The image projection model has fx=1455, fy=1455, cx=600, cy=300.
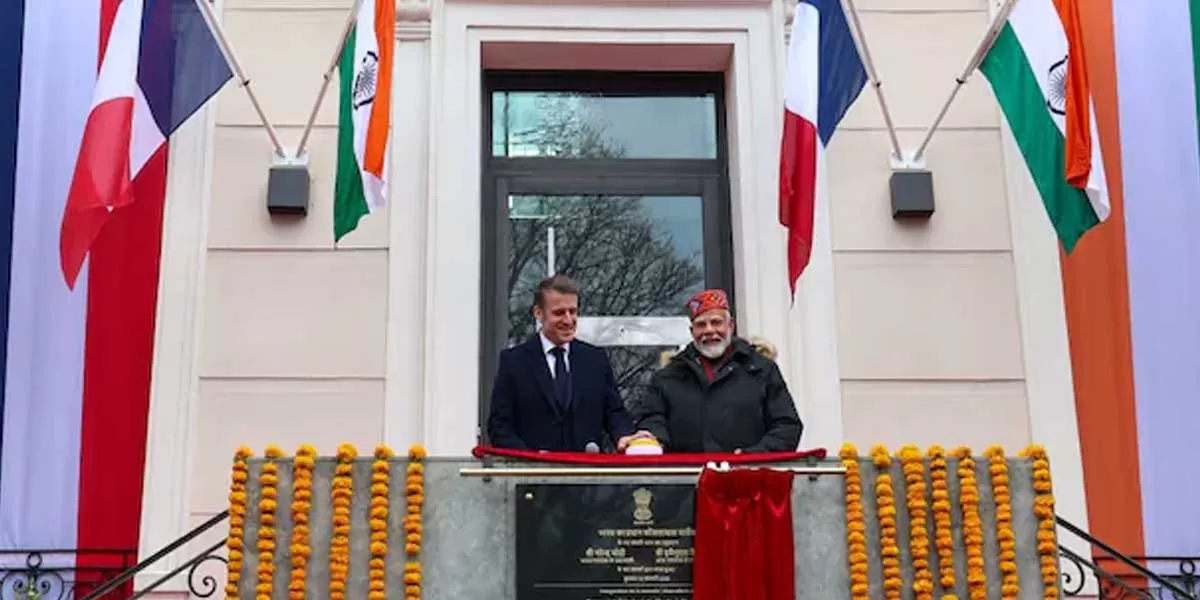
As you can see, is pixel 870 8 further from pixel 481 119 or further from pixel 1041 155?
pixel 481 119

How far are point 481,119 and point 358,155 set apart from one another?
64.1 inches

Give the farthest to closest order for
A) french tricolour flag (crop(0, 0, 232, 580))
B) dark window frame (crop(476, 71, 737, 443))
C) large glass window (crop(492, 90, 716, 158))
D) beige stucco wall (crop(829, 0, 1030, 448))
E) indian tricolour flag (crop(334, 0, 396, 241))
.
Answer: large glass window (crop(492, 90, 716, 158))
dark window frame (crop(476, 71, 737, 443))
beige stucco wall (crop(829, 0, 1030, 448))
french tricolour flag (crop(0, 0, 232, 580))
indian tricolour flag (crop(334, 0, 396, 241))

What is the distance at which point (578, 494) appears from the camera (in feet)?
20.1

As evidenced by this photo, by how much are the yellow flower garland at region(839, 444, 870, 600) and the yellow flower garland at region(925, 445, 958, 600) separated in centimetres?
31

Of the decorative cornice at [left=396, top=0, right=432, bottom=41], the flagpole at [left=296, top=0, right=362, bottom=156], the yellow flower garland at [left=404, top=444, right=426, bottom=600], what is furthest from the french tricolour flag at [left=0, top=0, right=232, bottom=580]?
the yellow flower garland at [left=404, top=444, right=426, bottom=600]

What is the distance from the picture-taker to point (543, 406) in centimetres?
686

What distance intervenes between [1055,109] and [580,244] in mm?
2962

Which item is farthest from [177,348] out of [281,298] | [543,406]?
[543,406]

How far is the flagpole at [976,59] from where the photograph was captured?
7.82 metres

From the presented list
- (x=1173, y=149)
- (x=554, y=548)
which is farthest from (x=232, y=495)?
(x=1173, y=149)

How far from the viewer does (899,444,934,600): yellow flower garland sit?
6066 mm

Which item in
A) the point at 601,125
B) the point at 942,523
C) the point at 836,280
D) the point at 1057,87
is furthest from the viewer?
the point at 601,125

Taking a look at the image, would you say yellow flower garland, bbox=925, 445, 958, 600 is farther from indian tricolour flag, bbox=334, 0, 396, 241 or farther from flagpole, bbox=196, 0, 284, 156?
flagpole, bbox=196, 0, 284, 156

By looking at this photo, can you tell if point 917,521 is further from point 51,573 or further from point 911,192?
point 51,573
